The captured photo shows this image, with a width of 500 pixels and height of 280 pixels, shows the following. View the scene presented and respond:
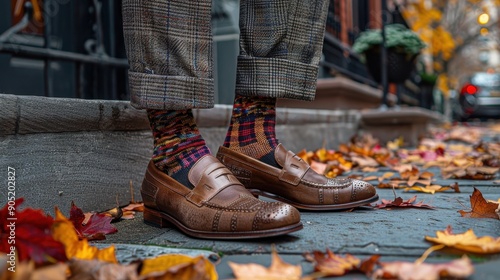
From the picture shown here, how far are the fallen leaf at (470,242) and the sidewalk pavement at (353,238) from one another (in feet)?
0.05

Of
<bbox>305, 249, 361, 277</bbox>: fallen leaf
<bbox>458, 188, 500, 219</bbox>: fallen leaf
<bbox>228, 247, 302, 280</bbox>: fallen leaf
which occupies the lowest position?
<bbox>458, 188, 500, 219</bbox>: fallen leaf

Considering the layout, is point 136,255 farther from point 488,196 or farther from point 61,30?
point 61,30

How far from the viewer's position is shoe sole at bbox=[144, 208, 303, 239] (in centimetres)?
130

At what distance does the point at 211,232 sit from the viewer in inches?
53.8

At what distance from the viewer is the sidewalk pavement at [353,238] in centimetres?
116

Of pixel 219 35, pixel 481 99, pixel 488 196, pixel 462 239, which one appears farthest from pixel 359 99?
pixel 481 99

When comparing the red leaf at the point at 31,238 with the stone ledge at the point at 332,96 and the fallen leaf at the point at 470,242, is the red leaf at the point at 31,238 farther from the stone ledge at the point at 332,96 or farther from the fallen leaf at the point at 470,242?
the stone ledge at the point at 332,96

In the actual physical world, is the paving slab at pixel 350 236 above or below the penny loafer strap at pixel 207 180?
below

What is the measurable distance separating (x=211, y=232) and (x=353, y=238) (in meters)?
0.34

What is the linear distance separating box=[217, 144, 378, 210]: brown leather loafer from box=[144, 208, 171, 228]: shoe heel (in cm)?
31

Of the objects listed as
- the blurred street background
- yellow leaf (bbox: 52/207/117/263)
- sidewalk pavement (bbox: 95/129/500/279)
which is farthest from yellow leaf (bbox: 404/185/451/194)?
the blurred street background

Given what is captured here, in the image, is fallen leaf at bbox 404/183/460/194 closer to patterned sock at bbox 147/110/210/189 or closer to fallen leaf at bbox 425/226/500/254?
fallen leaf at bbox 425/226/500/254

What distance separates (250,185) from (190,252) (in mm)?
615

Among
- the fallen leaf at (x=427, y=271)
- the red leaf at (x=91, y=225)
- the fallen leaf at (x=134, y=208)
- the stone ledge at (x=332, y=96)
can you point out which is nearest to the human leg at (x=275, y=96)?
the fallen leaf at (x=134, y=208)
